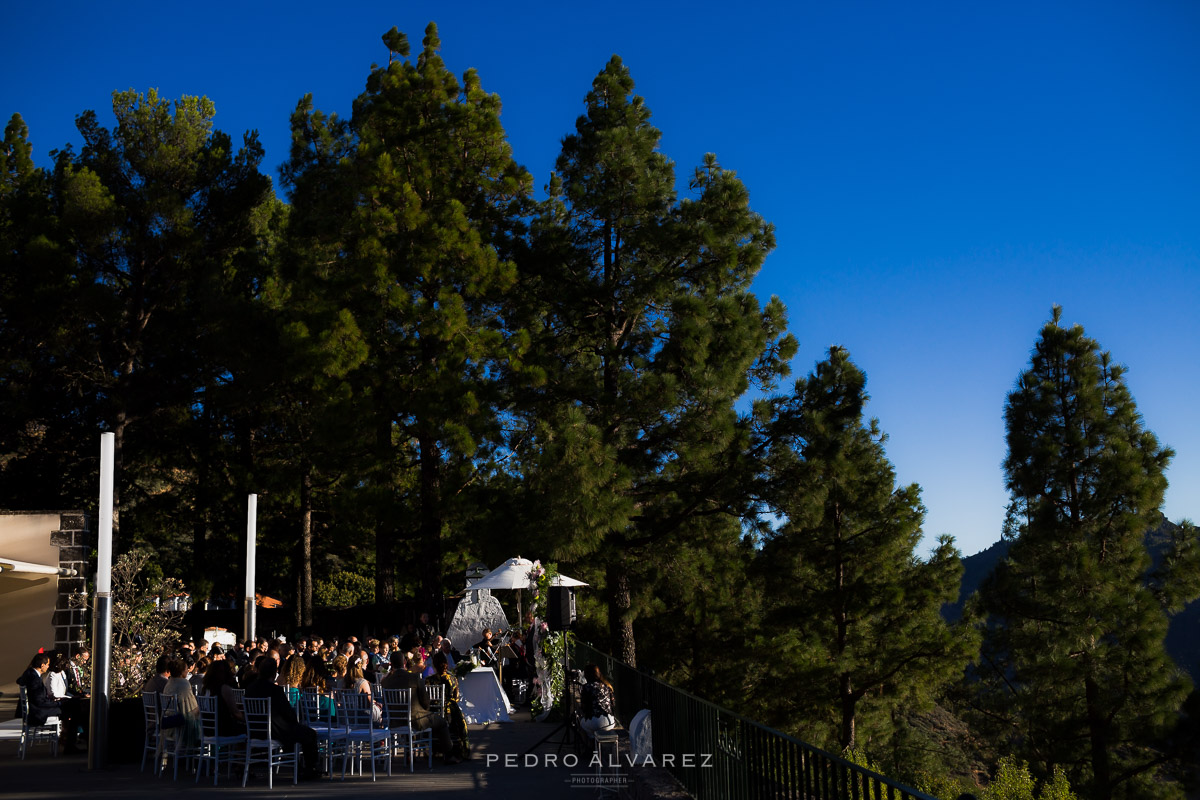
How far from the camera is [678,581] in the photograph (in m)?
19.5

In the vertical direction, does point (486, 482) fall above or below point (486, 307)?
below

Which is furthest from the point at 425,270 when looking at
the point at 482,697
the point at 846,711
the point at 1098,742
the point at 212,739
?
the point at 1098,742

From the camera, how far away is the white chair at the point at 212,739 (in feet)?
30.0

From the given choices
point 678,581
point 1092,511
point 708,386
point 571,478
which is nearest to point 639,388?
point 708,386

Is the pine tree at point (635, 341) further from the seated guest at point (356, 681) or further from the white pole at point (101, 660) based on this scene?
the white pole at point (101, 660)

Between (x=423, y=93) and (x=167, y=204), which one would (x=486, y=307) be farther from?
(x=167, y=204)

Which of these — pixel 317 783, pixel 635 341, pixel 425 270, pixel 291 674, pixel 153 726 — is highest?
pixel 425 270

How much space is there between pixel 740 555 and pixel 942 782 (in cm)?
623

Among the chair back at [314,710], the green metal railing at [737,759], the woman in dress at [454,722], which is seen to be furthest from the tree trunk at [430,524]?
the green metal railing at [737,759]

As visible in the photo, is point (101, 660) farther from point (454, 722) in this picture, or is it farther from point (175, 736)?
point (454, 722)

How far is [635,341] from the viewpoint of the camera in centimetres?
1895

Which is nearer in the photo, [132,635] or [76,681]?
[76,681]

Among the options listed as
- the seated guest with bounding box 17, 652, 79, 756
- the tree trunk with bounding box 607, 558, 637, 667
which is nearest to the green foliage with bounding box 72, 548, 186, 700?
the seated guest with bounding box 17, 652, 79, 756

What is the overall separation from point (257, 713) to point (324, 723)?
135cm
